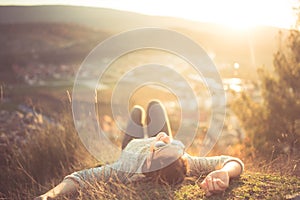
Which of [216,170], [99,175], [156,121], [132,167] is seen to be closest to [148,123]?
[156,121]

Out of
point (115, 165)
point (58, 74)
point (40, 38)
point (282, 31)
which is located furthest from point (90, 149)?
point (40, 38)

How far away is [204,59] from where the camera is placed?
5727mm

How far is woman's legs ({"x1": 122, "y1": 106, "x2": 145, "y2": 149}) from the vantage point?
436 centimetres

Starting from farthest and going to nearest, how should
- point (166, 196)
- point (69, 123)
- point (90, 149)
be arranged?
point (69, 123), point (90, 149), point (166, 196)

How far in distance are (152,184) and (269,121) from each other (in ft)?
9.24

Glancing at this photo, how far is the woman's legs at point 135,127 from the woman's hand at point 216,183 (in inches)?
69.1

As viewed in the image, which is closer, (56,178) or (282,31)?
(56,178)

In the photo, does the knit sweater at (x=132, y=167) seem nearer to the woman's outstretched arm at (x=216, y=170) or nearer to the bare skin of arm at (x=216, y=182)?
the woman's outstretched arm at (x=216, y=170)

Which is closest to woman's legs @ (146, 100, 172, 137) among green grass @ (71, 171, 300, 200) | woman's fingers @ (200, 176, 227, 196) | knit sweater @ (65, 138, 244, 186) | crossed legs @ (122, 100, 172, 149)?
crossed legs @ (122, 100, 172, 149)

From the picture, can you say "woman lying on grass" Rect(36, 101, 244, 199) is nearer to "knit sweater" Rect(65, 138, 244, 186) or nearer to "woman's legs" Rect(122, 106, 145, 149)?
"knit sweater" Rect(65, 138, 244, 186)

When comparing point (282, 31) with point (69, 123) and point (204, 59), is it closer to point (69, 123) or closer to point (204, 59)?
point (204, 59)

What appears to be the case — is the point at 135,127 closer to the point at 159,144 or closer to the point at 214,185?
the point at 159,144

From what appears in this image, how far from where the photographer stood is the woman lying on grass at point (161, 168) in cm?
275

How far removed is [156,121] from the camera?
448 centimetres
